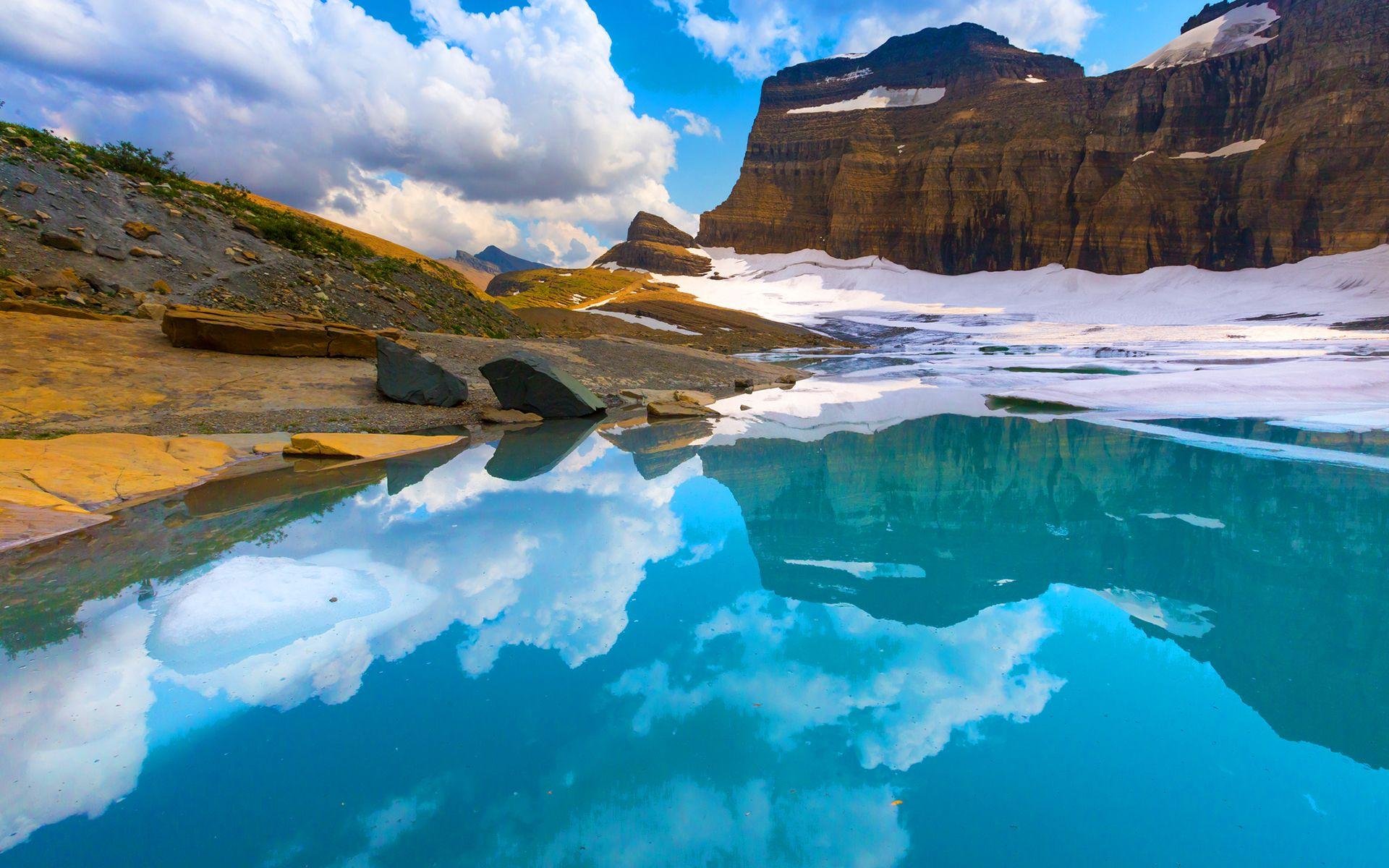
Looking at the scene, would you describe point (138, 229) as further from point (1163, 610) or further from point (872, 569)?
point (1163, 610)

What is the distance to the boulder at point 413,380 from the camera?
11258mm

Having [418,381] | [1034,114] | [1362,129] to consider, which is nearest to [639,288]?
[1034,114]

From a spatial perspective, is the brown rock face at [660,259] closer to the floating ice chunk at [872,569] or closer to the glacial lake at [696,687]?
the glacial lake at [696,687]

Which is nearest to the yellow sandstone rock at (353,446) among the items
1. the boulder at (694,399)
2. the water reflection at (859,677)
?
the boulder at (694,399)

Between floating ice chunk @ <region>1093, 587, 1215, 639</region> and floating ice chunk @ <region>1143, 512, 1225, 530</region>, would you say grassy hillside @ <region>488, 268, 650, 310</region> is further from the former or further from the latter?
floating ice chunk @ <region>1093, 587, 1215, 639</region>

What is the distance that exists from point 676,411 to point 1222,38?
95.9 metres

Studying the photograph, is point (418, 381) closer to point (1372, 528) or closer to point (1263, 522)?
point (1263, 522)

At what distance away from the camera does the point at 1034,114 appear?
76.5 metres

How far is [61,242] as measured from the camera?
11820 mm

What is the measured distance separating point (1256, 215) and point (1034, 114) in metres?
27.3

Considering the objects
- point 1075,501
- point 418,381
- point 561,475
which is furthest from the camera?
point 418,381

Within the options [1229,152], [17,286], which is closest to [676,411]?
[17,286]

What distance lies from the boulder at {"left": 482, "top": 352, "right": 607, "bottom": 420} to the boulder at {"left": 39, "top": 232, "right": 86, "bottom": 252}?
8357 mm

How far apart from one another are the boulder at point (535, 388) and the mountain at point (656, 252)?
76.8 meters
